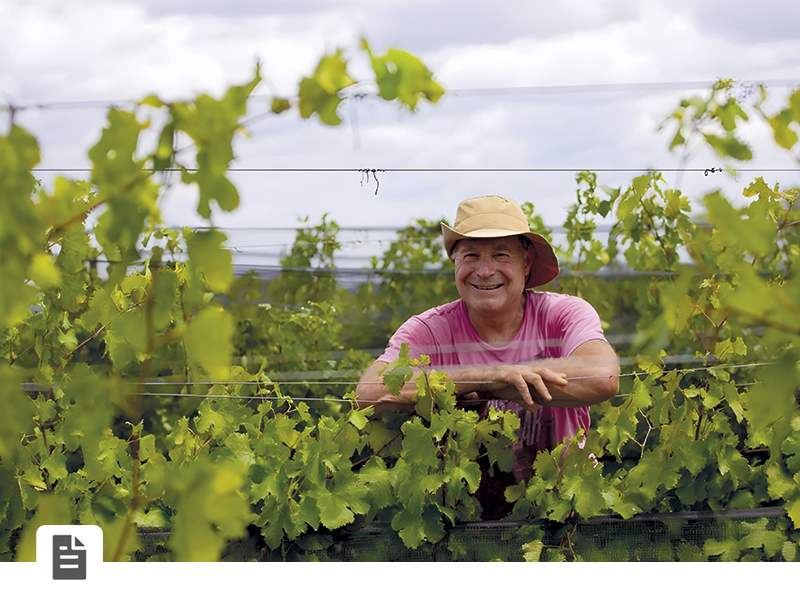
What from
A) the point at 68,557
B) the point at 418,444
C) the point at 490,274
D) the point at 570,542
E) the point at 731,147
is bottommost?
the point at 570,542

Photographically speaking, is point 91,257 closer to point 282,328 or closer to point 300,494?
point 282,328

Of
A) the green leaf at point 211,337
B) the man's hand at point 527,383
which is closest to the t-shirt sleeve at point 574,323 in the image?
the man's hand at point 527,383

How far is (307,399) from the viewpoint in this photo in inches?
70.3

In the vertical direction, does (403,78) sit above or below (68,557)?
above

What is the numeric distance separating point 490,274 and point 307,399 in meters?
0.69

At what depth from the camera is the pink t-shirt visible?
6.41ft

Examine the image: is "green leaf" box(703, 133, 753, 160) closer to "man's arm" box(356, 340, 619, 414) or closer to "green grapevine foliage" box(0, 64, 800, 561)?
"green grapevine foliage" box(0, 64, 800, 561)

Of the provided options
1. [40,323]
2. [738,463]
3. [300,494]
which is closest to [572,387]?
[738,463]

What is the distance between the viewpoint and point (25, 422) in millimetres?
811

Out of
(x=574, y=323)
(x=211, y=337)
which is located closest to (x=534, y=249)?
(x=574, y=323)

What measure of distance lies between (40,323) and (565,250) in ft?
7.47

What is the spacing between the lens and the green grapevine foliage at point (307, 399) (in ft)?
2.37

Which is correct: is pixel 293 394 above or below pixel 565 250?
below

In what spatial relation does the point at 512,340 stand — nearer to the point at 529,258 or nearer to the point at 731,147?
the point at 529,258
